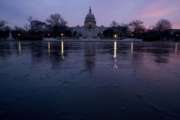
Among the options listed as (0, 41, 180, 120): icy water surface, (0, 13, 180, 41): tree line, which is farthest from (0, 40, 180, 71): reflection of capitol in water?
(0, 13, 180, 41): tree line

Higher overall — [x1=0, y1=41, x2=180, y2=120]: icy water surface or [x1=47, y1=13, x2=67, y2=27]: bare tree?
[x1=47, y1=13, x2=67, y2=27]: bare tree

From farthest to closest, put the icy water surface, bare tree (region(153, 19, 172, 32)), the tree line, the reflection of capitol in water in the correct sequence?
bare tree (region(153, 19, 172, 32)) < the tree line < the reflection of capitol in water < the icy water surface

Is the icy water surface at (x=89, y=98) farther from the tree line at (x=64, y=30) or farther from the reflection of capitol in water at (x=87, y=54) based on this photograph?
the tree line at (x=64, y=30)

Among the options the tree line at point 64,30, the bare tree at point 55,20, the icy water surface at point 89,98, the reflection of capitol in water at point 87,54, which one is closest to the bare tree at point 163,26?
the tree line at point 64,30

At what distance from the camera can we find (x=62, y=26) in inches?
4065

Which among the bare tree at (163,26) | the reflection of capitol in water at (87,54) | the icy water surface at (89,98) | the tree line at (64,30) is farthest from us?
the bare tree at (163,26)

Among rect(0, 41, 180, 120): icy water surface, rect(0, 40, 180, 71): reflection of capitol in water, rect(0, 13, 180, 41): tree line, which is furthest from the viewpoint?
rect(0, 13, 180, 41): tree line

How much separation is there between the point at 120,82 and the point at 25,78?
359 centimetres

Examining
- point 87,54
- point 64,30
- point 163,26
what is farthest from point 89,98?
point 163,26

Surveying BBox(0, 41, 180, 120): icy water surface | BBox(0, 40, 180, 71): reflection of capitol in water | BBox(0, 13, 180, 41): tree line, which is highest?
BBox(0, 13, 180, 41): tree line

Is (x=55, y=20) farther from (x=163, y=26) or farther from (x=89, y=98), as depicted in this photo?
(x=89, y=98)

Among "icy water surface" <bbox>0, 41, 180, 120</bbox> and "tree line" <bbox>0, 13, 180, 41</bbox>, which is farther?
"tree line" <bbox>0, 13, 180, 41</bbox>

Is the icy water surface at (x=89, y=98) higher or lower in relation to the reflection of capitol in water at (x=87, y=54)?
lower

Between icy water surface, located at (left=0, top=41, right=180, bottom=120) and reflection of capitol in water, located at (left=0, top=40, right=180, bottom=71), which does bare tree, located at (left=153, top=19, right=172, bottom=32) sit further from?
icy water surface, located at (left=0, top=41, right=180, bottom=120)
